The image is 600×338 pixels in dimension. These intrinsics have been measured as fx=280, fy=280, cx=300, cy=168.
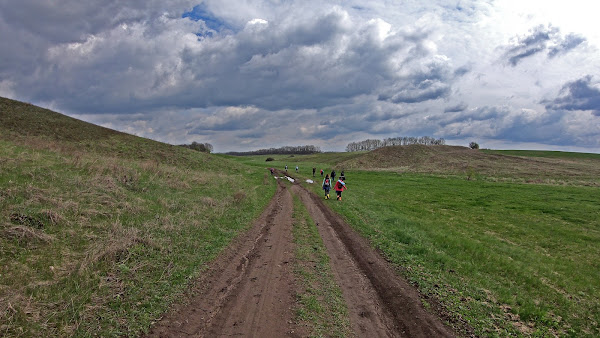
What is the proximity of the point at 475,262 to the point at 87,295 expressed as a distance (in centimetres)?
1401

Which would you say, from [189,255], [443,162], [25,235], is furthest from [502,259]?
[443,162]

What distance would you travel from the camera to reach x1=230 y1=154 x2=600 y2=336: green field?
319 inches

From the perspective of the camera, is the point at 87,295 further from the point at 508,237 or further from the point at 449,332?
the point at 508,237

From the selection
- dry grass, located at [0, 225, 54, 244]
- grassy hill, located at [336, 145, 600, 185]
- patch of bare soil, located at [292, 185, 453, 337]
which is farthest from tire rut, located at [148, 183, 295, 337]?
grassy hill, located at [336, 145, 600, 185]

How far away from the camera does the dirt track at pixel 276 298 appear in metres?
6.27

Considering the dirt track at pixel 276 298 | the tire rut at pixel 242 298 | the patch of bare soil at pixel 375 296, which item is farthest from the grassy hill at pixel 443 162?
the tire rut at pixel 242 298

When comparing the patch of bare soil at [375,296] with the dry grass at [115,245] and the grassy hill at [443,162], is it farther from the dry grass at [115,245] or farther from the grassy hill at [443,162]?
the grassy hill at [443,162]

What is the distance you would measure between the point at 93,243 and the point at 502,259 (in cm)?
1649

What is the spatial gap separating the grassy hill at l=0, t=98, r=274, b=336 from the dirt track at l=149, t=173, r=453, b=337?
2.34 ft

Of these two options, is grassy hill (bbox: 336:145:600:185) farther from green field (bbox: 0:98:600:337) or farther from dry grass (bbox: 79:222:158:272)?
dry grass (bbox: 79:222:158:272)

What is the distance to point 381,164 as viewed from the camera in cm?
8781

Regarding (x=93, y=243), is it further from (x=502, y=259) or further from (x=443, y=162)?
(x=443, y=162)

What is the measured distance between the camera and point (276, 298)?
24.9 feet

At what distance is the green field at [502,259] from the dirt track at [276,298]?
108 centimetres
